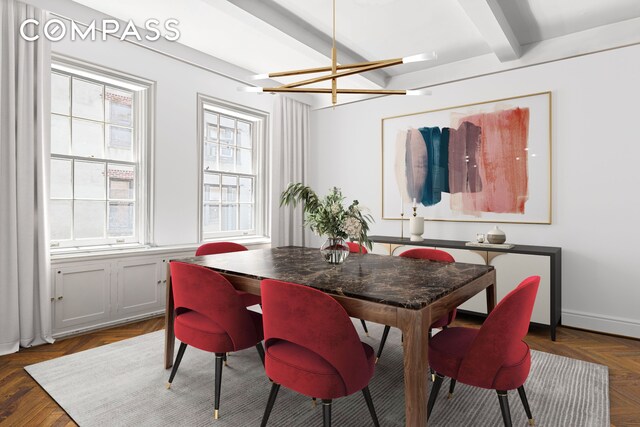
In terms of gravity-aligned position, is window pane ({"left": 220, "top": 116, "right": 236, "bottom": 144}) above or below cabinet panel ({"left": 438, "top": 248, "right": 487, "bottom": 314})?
above

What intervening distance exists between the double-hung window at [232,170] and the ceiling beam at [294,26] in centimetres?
158

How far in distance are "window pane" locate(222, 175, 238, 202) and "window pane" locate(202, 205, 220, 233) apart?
21cm

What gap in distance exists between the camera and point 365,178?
528 cm

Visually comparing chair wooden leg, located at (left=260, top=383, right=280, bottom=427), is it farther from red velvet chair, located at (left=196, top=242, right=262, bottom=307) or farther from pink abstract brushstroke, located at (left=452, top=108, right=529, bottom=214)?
pink abstract brushstroke, located at (left=452, top=108, right=529, bottom=214)

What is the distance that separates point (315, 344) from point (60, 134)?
136 inches

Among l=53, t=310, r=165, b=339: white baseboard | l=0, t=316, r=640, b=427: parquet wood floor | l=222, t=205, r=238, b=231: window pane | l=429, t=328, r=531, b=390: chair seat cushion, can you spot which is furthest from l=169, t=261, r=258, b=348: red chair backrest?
l=222, t=205, r=238, b=231: window pane

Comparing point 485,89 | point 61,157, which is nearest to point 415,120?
point 485,89

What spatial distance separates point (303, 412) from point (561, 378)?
6.05 feet

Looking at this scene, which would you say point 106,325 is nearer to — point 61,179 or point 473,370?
point 61,179

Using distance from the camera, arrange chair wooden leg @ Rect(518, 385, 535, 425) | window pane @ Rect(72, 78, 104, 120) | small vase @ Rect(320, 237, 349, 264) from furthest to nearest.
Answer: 1. window pane @ Rect(72, 78, 104, 120)
2. small vase @ Rect(320, 237, 349, 264)
3. chair wooden leg @ Rect(518, 385, 535, 425)

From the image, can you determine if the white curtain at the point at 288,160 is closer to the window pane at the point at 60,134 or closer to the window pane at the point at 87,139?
the window pane at the point at 87,139

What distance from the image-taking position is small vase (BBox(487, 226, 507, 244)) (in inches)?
150

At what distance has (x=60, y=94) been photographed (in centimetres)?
356

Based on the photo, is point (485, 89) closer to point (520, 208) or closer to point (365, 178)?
point (520, 208)
